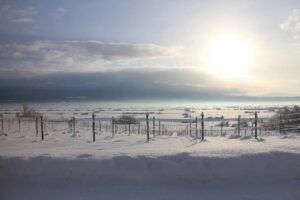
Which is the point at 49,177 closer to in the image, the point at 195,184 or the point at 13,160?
the point at 13,160

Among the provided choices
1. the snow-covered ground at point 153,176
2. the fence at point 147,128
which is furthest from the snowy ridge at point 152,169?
the fence at point 147,128

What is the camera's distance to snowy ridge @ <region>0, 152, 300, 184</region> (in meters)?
11.1

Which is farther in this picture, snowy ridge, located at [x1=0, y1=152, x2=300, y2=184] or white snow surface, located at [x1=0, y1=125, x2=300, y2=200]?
snowy ridge, located at [x1=0, y1=152, x2=300, y2=184]

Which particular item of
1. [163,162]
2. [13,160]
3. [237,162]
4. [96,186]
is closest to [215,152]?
[237,162]

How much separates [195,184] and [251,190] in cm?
139

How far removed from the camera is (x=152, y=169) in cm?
1130

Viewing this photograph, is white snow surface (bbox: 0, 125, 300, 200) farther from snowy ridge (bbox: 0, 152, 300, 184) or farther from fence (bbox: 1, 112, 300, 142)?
fence (bbox: 1, 112, 300, 142)

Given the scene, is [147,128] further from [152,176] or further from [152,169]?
[152,176]

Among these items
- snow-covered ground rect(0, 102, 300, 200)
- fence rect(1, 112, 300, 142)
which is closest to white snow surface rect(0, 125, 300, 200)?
snow-covered ground rect(0, 102, 300, 200)

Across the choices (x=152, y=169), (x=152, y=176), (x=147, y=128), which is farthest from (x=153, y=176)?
(x=147, y=128)

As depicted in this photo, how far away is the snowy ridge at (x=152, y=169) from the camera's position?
11.1 metres

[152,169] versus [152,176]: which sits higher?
[152,169]

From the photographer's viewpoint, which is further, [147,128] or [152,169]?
[147,128]

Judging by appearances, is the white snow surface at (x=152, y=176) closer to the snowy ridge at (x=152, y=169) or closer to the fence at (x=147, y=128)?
the snowy ridge at (x=152, y=169)
